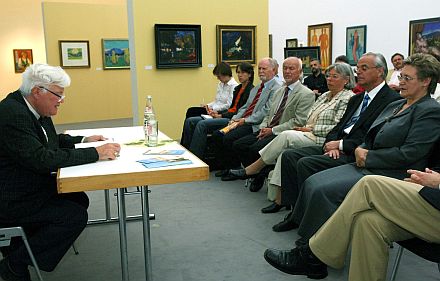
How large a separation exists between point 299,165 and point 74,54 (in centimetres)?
905

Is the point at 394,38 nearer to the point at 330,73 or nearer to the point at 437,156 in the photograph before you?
the point at 330,73

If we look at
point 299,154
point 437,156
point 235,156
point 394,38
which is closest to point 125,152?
point 299,154

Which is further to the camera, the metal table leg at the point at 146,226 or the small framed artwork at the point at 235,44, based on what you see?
the small framed artwork at the point at 235,44

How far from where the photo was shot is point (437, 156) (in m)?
2.89

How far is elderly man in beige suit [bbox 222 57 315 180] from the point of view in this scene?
15.5 feet

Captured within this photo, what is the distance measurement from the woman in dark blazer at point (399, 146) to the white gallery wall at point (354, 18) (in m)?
5.88

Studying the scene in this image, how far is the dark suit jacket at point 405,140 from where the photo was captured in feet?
9.32

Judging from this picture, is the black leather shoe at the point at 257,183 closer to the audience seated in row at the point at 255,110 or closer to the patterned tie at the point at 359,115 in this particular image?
the audience seated in row at the point at 255,110

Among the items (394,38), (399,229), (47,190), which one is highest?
(394,38)

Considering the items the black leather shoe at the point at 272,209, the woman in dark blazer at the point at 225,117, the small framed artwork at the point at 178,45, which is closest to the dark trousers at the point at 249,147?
the black leather shoe at the point at 272,209

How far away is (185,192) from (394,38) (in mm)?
6104

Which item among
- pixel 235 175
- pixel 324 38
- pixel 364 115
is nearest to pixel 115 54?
pixel 324 38

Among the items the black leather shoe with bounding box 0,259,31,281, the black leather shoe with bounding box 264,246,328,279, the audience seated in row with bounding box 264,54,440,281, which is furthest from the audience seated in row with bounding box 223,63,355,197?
the black leather shoe with bounding box 0,259,31,281

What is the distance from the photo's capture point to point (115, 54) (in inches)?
469
